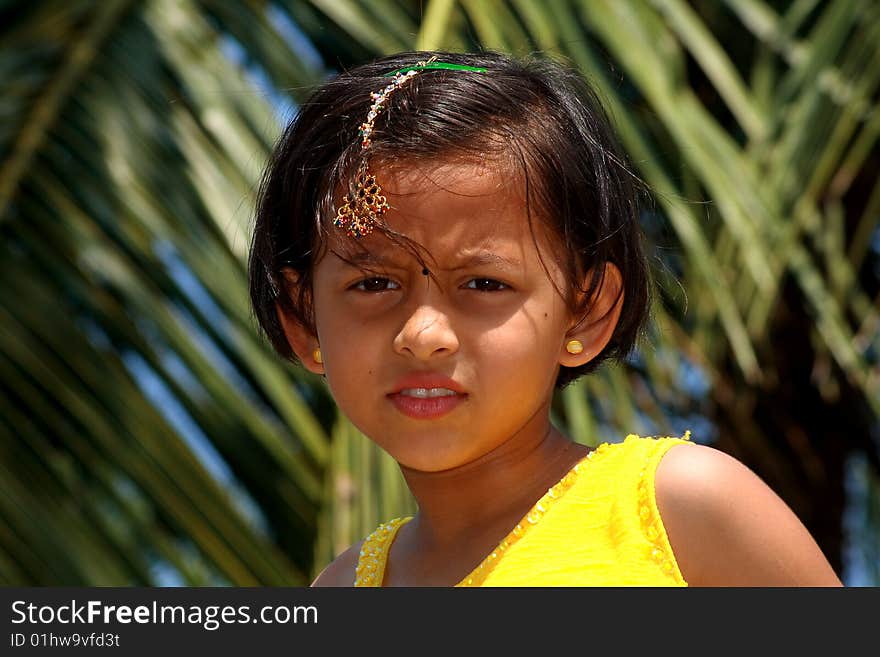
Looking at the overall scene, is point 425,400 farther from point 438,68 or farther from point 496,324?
point 438,68

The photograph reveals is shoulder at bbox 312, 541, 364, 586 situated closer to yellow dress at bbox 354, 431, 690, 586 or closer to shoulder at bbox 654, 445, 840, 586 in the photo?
yellow dress at bbox 354, 431, 690, 586

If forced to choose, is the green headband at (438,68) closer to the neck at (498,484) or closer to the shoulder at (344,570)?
the neck at (498,484)

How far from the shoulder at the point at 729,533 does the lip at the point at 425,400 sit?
0.57ft

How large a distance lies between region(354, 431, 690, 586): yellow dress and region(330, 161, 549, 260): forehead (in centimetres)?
18

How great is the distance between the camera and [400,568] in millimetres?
1297

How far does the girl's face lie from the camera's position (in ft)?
3.70

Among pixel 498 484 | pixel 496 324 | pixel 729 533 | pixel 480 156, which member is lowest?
pixel 729 533

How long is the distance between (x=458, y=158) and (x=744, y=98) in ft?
2.86

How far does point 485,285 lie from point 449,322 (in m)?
0.05

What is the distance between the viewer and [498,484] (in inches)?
48.2

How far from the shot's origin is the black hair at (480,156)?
1189 mm

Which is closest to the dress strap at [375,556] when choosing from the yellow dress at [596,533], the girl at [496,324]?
the girl at [496,324]

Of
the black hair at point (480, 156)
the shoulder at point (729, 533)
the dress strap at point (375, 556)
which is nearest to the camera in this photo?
the shoulder at point (729, 533)

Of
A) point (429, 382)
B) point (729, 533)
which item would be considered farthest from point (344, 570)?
point (729, 533)
